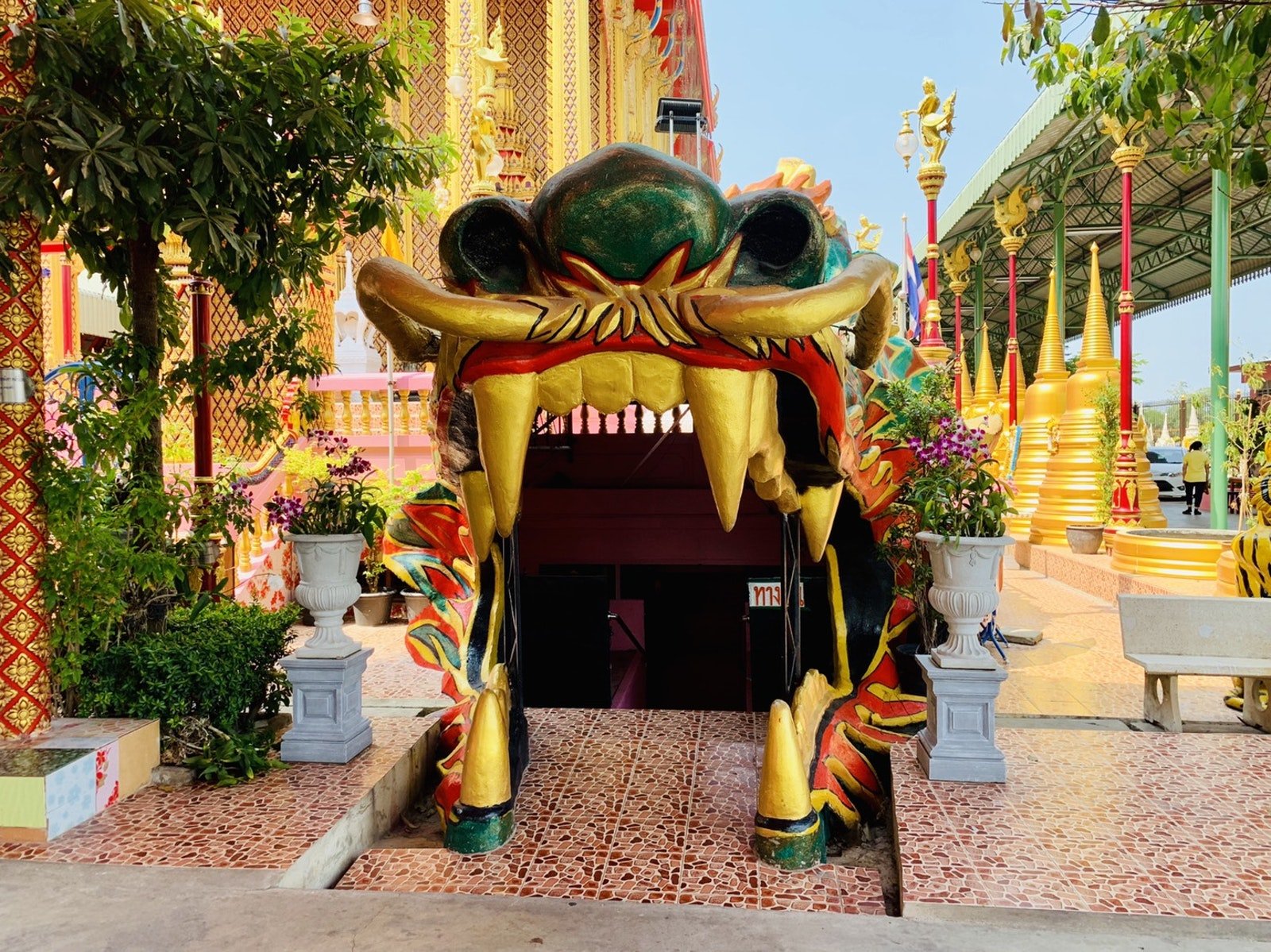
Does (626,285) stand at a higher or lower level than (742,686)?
higher

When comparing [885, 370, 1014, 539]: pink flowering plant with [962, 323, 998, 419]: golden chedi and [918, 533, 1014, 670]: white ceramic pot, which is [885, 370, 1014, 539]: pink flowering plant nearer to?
[918, 533, 1014, 670]: white ceramic pot

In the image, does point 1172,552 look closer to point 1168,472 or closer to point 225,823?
point 225,823

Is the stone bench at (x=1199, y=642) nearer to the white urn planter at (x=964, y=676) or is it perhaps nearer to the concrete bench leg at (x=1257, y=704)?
the concrete bench leg at (x=1257, y=704)

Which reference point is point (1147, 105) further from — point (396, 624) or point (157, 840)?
point (396, 624)

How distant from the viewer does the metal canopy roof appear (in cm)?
1374

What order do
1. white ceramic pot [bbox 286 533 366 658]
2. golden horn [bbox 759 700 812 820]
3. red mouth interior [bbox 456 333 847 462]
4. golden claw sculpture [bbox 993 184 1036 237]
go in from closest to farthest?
red mouth interior [bbox 456 333 847 462] → golden horn [bbox 759 700 812 820] → white ceramic pot [bbox 286 533 366 658] → golden claw sculpture [bbox 993 184 1036 237]

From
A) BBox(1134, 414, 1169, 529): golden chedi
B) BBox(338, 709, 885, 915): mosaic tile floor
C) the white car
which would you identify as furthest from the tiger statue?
the white car

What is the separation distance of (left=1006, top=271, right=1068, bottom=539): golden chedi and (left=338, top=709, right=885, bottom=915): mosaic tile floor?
10.0m

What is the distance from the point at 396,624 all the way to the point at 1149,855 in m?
6.18

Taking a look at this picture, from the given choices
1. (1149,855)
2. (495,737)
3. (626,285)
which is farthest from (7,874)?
(1149,855)

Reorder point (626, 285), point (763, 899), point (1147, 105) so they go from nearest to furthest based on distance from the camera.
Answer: point (626, 285) < point (763, 899) < point (1147, 105)

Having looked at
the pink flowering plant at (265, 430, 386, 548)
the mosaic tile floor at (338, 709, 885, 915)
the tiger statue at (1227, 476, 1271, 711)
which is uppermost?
the pink flowering plant at (265, 430, 386, 548)

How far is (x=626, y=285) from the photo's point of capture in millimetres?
2191

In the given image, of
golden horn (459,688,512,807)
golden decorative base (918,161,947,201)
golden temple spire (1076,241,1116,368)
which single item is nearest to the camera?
golden horn (459,688,512,807)
